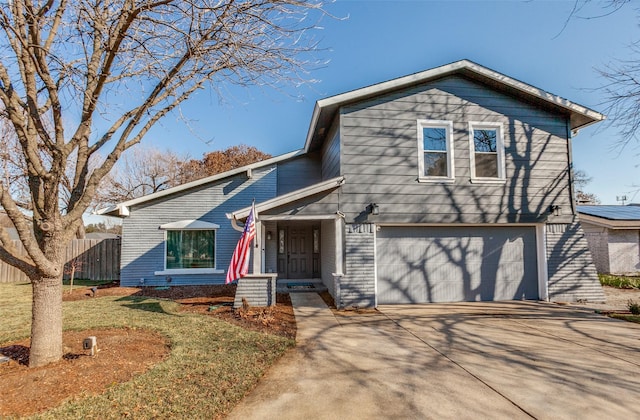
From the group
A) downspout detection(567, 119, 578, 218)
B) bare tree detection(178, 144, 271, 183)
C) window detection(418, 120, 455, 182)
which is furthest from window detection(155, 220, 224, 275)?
bare tree detection(178, 144, 271, 183)

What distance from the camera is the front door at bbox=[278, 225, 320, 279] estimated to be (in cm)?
1178

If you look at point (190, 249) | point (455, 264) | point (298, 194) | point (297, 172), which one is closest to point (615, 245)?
point (455, 264)

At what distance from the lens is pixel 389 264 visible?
27.4ft

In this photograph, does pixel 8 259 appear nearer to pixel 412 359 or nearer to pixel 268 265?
pixel 412 359

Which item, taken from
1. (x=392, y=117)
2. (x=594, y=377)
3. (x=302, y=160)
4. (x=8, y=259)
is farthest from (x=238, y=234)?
(x=594, y=377)

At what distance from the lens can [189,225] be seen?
37.9ft

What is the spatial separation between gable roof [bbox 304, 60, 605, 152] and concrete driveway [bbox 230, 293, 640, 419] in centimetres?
511

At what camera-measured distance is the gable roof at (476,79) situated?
314 inches

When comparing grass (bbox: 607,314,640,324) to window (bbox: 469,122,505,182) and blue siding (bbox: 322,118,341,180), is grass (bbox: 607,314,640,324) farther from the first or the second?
blue siding (bbox: 322,118,341,180)

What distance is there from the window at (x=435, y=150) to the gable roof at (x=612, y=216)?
1042 centimetres

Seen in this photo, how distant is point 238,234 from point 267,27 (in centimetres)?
865

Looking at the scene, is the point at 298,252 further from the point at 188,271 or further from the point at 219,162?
the point at 219,162

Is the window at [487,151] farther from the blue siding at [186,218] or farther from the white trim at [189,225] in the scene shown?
the white trim at [189,225]

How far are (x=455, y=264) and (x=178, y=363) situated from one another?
6889mm
